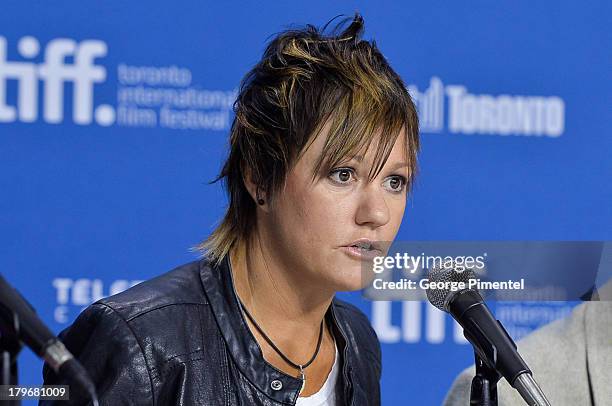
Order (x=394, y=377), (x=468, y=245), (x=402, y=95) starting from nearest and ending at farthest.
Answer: (x=468, y=245)
(x=402, y=95)
(x=394, y=377)

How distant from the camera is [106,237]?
230cm

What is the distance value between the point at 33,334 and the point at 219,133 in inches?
56.5

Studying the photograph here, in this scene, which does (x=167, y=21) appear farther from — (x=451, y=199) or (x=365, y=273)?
(x=365, y=273)

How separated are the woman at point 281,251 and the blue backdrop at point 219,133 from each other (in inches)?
25.7

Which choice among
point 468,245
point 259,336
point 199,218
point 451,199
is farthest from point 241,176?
point 451,199

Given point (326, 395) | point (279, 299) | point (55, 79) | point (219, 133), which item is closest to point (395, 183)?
point (279, 299)

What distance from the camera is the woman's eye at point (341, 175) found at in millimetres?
1399

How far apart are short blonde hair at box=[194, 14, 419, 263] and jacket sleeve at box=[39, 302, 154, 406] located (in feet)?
0.78

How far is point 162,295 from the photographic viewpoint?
1.46 metres

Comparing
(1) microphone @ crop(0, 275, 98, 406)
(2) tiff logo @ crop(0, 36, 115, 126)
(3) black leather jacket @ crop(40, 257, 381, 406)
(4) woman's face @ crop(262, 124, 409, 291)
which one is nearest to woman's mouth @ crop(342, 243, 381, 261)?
(4) woman's face @ crop(262, 124, 409, 291)

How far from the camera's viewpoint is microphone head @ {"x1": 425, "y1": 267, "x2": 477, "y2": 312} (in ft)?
3.96

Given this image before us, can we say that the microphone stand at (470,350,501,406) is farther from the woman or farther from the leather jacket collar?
the leather jacket collar

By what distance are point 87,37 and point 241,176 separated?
2.81ft

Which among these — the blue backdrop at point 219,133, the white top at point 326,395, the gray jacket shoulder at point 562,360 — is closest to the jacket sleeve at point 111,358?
the white top at point 326,395
